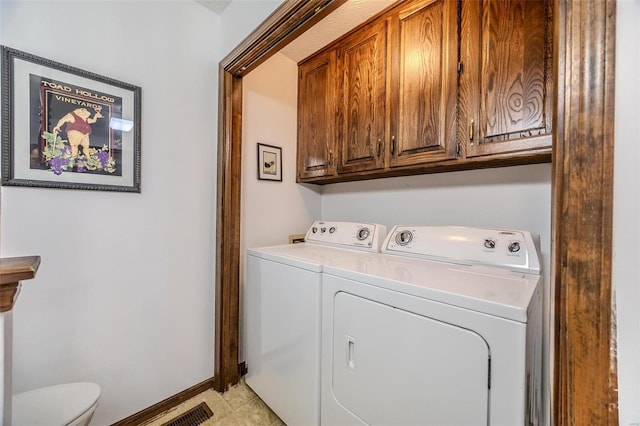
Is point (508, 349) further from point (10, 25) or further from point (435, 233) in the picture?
point (10, 25)

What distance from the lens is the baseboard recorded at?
143cm

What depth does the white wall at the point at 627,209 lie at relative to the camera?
41 cm

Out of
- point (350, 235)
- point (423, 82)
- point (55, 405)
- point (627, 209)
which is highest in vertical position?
point (423, 82)

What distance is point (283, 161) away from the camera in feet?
6.95

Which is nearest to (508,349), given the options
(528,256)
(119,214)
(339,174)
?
(528,256)

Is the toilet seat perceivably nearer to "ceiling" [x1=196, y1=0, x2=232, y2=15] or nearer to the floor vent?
the floor vent

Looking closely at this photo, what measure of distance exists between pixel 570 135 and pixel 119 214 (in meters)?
1.82

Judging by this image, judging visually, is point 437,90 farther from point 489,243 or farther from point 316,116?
point 316,116

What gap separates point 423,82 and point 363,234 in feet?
3.20

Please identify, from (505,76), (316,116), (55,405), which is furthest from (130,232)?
(505,76)

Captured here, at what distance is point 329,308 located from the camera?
3.88ft

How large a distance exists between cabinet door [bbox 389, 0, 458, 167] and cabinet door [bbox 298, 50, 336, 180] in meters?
0.51

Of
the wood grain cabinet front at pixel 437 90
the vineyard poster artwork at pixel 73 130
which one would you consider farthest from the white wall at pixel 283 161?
the vineyard poster artwork at pixel 73 130

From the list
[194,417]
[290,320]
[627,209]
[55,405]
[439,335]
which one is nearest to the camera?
[627,209]
